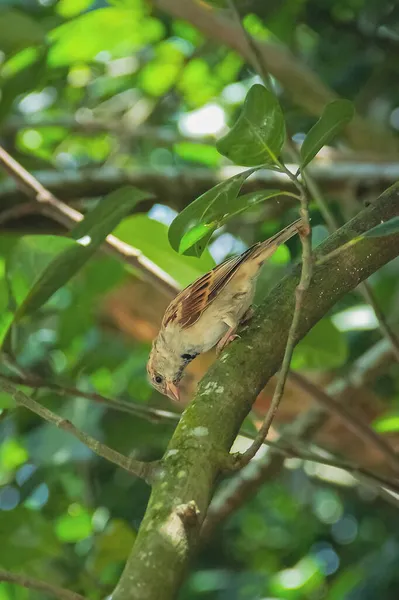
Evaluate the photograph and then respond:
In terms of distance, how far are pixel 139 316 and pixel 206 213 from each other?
210cm

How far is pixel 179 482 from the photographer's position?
0.82 metres

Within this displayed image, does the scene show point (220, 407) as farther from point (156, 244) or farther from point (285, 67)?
point (285, 67)

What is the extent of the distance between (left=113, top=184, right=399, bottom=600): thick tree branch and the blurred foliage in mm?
453

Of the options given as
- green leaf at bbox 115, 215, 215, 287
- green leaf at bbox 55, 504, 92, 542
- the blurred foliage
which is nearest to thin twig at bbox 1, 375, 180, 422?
the blurred foliage

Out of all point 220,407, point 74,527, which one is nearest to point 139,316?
point 74,527

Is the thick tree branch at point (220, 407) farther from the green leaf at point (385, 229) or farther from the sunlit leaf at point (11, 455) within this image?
the sunlit leaf at point (11, 455)

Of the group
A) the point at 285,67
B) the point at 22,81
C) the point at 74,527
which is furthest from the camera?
the point at 285,67

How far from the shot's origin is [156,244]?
1.82 m

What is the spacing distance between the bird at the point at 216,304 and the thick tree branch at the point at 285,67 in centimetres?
110

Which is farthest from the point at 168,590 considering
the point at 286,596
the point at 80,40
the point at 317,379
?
the point at 317,379

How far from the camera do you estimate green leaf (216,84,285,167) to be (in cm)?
107

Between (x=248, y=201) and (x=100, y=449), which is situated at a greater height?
(x=248, y=201)

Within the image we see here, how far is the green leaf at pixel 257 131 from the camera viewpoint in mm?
1073

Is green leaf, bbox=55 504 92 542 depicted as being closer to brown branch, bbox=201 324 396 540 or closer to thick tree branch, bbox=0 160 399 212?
brown branch, bbox=201 324 396 540
